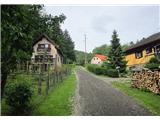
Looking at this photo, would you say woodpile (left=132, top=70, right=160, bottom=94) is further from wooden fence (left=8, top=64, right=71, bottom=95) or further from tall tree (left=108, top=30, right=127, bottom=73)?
tall tree (left=108, top=30, right=127, bottom=73)

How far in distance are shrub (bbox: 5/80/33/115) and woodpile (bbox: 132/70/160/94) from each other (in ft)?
30.6

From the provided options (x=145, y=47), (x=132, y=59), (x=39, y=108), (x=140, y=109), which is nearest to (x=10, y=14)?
(x=39, y=108)

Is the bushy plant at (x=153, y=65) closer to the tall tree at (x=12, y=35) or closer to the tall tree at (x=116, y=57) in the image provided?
the tall tree at (x=116, y=57)

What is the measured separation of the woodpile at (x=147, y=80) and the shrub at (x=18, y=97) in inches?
367

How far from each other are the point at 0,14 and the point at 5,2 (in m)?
0.67

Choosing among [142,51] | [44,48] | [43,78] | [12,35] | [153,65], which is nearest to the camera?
[12,35]

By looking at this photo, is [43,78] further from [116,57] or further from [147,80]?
[116,57]

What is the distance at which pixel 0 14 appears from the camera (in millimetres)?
6902

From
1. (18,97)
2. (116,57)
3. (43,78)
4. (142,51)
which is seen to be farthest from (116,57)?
(18,97)

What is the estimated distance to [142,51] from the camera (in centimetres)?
3531

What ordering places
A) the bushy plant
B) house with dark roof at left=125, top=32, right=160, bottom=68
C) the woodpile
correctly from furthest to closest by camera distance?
house with dark roof at left=125, top=32, right=160, bottom=68 → the bushy plant → the woodpile

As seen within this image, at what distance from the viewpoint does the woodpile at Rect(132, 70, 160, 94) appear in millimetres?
15932

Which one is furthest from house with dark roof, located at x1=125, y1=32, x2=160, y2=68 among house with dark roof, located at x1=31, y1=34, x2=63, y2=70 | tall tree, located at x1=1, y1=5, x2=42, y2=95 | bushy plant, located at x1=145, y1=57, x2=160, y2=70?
tall tree, located at x1=1, y1=5, x2=42, y2=95

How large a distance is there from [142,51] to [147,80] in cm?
1857
